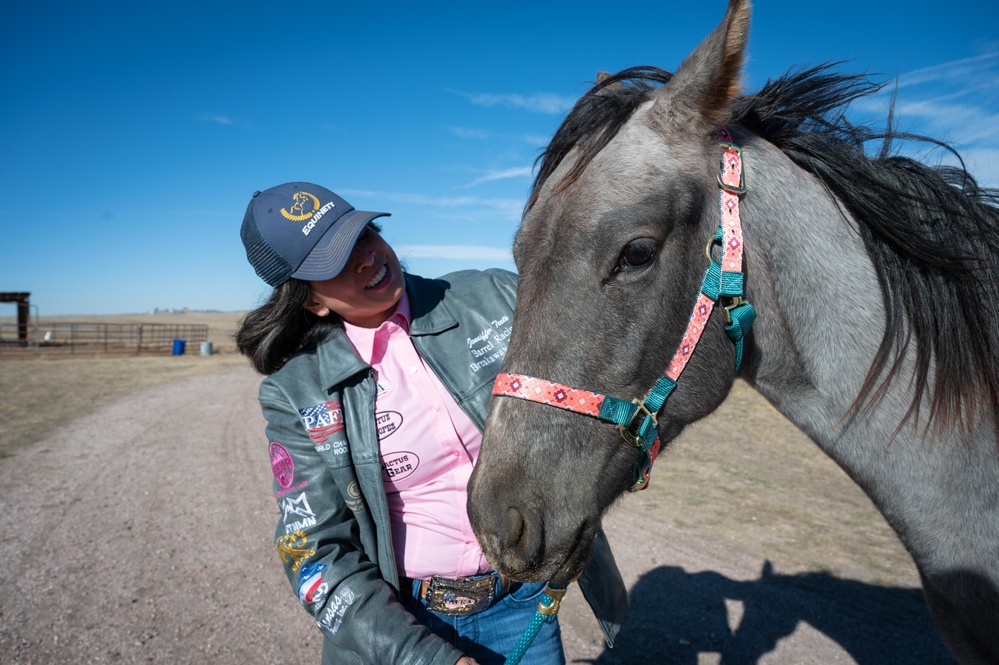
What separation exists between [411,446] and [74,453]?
10000 millimetres

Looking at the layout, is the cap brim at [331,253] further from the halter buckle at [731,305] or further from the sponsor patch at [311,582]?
the halter buckle at [731,305]

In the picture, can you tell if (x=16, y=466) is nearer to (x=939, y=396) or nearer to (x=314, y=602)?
(x=314, y=602)

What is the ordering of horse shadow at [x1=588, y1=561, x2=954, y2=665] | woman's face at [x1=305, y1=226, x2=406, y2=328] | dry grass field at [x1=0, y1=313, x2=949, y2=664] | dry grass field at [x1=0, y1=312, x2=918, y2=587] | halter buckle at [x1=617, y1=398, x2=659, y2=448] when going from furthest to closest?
1. dry grass field at [x1=0, y1=312, x2=918, y2=587]
2. dry grass field at [x1=0, y1=313, x2=949, y2=664]
3. horse shadow at [x1=588, y1=561, x2=954, y2=665]
4. woman's face at [x1=305, y1=226, x2=406, y2=328]
5. halter buckle at [x1=617, y1=398, x2=659, y2=448]

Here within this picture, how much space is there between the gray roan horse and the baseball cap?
0.70 meters

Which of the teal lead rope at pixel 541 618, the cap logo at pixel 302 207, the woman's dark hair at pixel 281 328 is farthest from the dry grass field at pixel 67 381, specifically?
the teal lead rope at pixel 541 618

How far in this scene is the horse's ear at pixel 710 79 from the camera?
1.60m

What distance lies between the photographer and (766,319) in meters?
1.76

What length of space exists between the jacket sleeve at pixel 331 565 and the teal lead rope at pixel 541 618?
0.19m

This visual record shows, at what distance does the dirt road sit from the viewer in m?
4.19

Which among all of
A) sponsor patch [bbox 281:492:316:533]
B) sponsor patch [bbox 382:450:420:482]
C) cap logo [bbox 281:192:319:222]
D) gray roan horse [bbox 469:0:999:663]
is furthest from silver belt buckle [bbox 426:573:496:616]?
cap logo [bbox 281:192:319:222]

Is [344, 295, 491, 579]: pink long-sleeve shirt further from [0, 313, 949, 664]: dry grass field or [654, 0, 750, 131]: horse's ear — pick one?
[654, 0, 750, 131]: horse's ear

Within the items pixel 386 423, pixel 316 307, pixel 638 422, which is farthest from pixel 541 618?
pixel 316 307

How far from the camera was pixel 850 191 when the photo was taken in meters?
1.78

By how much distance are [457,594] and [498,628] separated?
0.26 metres
